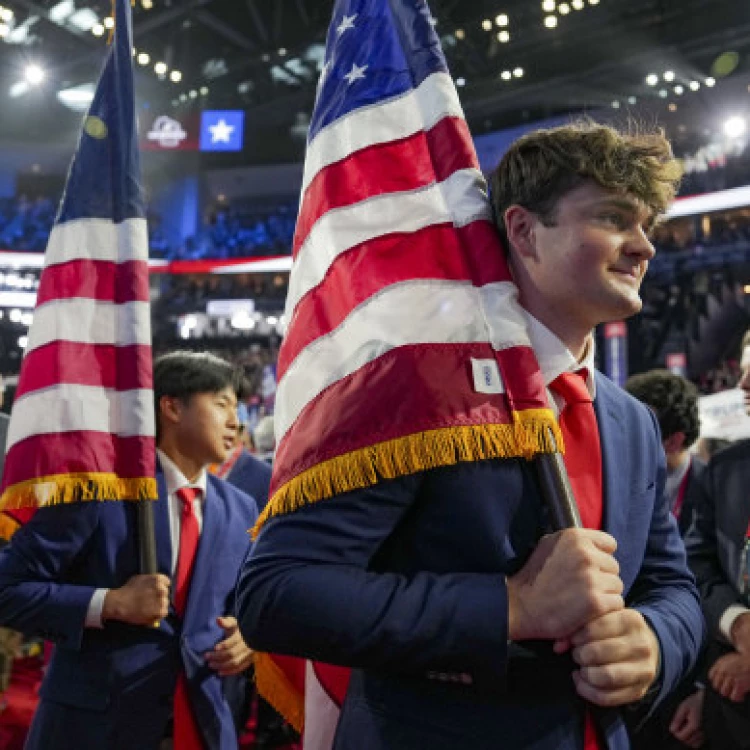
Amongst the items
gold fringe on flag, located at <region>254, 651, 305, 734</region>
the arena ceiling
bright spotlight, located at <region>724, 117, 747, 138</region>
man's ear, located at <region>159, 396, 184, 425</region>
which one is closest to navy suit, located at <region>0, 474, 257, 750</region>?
man's ear, located at <region>159, 396, 184, 425</region>

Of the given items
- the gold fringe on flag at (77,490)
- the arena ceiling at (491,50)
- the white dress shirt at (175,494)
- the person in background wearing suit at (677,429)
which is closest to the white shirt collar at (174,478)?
the white dress shirt at (175,494)

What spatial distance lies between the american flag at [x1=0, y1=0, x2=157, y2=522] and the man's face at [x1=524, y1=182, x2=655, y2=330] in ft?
5.44

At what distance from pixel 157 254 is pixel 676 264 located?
53.4 ft

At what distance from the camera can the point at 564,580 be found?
1.29 metres

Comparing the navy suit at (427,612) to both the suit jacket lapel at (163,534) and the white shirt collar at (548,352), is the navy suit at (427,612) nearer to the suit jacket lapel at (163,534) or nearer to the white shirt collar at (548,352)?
the white shirt collar at (548,352)

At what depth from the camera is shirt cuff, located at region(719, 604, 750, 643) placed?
9.38ft

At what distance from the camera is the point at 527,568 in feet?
4.46

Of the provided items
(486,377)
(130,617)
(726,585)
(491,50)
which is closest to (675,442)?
(726,585)

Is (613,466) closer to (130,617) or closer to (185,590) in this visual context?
(130,617)

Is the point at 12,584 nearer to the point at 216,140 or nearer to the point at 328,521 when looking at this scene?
the point at 328,521

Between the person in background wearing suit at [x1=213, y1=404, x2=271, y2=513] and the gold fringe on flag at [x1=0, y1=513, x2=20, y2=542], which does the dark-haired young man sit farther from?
the person in background wearing suit at [x1=213, y1=404, x2=271, y2=513]

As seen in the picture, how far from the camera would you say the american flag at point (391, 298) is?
4.71 ft

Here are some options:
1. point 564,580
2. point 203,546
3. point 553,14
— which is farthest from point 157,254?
point 564,580

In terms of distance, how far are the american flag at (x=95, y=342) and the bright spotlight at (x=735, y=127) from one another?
66.7 feet
